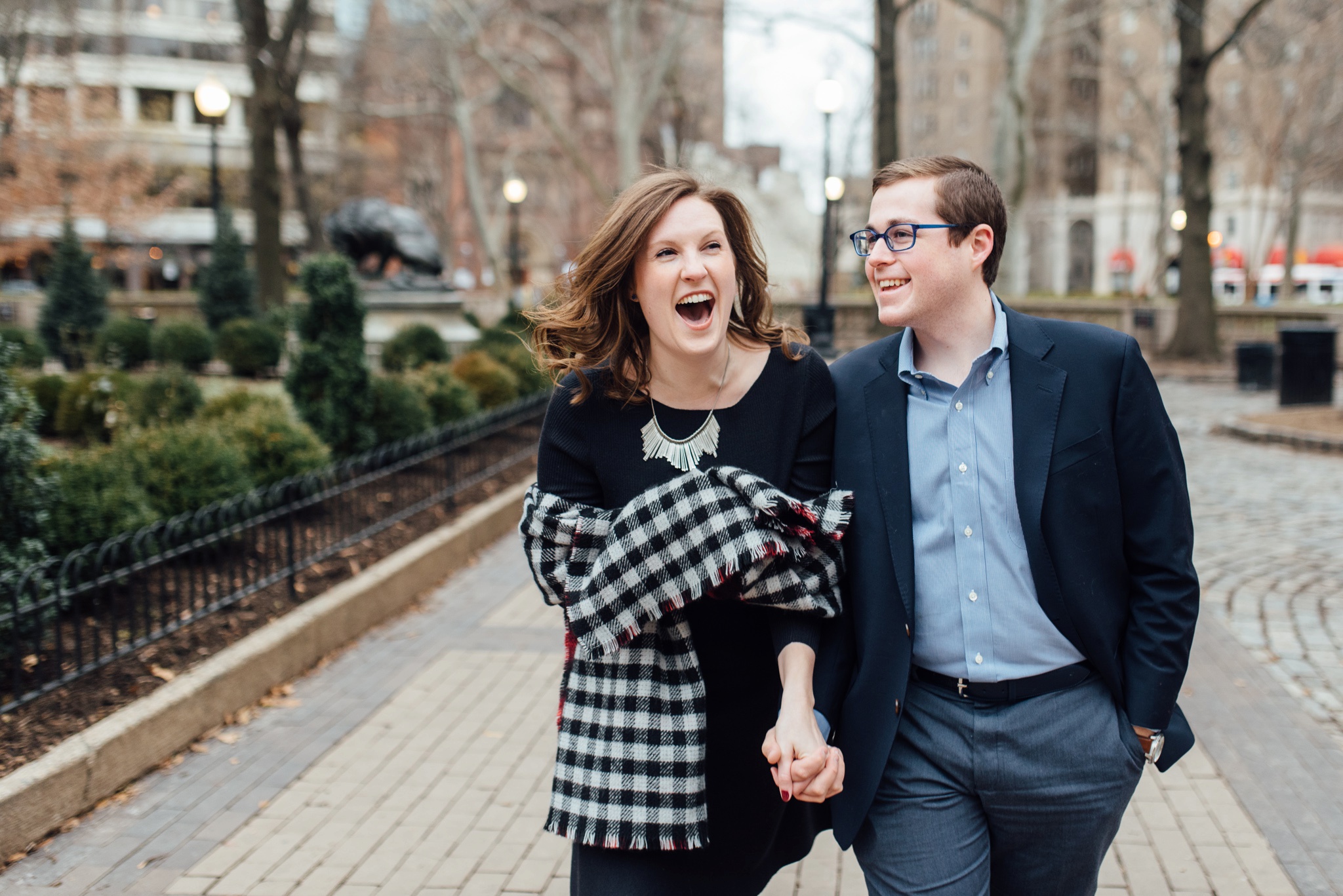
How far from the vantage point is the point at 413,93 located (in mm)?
42469

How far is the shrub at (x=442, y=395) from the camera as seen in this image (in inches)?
454

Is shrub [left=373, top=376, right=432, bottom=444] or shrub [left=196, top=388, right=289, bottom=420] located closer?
shrub [left=196, top=388, right=289, bottom=420]

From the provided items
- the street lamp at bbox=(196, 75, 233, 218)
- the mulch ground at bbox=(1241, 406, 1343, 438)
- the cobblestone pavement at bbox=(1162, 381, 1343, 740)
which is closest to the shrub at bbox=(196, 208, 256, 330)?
the street lamp at bbox=(196, 75, 233, 218)

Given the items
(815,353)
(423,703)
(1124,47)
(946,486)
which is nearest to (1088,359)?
(946,486)

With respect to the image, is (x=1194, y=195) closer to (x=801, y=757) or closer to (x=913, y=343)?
(x=913, y=343)

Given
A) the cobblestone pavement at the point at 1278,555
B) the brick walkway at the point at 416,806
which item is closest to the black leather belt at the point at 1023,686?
the brick walkway at the point at 416,806

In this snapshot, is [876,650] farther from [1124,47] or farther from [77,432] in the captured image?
[1124,47]

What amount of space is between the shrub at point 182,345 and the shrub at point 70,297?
3.71m

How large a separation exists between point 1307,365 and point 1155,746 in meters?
16.2

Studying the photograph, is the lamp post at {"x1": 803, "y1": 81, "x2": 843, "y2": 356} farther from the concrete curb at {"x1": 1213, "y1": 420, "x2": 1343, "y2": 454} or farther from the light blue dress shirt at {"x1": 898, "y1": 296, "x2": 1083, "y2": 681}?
the light blue dress shirt at {"x1": 898, "y1": 296, "x2": 1083, "y2": 681}

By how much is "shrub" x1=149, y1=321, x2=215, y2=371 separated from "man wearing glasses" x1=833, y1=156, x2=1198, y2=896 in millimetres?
16120

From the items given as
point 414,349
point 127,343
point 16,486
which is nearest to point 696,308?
point 16,486

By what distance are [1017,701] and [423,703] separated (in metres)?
3.94

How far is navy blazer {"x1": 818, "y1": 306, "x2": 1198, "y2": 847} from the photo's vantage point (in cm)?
218
